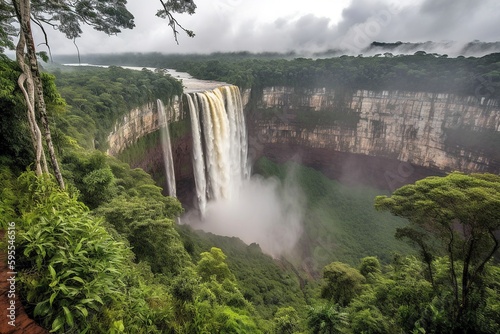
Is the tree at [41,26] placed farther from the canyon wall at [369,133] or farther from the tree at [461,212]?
the canyon wall at [369,133]

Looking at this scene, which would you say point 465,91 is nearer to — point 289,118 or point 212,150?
point 289,118

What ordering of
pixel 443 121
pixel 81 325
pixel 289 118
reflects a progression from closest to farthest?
1. pixel 81 325
2. pixel 443 121
3. pixel 289 118

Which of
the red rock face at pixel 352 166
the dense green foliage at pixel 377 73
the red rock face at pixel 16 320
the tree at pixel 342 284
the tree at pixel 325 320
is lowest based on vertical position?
the red rock face at pixel 352 166

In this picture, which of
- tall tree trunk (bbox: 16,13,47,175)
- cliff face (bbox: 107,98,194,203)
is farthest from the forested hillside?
cliff face (bbox: 107,98,194,203)

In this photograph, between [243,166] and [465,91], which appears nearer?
[465,91]

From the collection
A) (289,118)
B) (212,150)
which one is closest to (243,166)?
(212,150)

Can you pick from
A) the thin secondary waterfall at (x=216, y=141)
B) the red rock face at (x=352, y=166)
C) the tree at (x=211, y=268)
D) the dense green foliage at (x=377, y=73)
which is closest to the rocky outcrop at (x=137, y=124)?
the thin secondary waterfall at (x=216, y=141)
